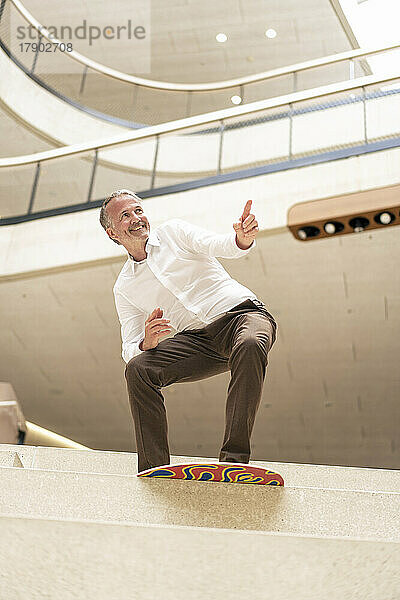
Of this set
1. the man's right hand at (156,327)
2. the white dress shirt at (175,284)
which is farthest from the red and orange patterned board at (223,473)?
the white dress shirt at (175,284)

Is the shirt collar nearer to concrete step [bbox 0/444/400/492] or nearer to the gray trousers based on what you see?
the gray trousers

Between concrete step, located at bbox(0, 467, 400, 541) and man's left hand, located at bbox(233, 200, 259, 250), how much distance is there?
0.88 metres

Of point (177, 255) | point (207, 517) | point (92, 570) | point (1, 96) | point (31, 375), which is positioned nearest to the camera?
point (92, 570)

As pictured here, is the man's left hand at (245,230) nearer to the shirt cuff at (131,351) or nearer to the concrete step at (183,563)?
the shirt cuff at (131,351)

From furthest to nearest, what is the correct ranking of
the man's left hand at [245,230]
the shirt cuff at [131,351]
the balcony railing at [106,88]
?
the balcony railing at [106,88]
the shirt cuff at [131,351]
the man's left hand at [245,230]

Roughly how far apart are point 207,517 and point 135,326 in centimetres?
102

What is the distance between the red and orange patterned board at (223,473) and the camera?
6.75 ft

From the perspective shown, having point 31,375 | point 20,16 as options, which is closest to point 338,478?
point 31,375

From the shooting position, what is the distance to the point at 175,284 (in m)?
2.80

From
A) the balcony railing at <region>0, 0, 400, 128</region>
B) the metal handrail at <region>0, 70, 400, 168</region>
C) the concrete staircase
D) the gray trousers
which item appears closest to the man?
the gray trousers

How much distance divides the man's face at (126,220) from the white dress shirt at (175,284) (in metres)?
0.07

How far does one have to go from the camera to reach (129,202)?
281 centimetres

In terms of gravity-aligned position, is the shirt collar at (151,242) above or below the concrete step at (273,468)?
above

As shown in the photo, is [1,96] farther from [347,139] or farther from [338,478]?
[338,478]
